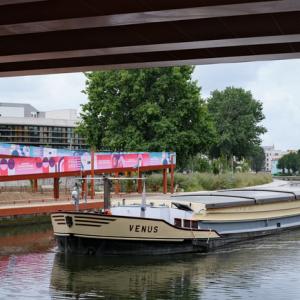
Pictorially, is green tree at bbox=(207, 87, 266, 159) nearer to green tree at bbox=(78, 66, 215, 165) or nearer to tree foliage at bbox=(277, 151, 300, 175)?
green tree at bbox=(78, 66, 215, 165)

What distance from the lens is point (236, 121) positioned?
4122 inches

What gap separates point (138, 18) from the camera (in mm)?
12852

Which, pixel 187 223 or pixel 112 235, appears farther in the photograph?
pixel 187 223

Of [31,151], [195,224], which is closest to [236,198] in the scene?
[195,224]

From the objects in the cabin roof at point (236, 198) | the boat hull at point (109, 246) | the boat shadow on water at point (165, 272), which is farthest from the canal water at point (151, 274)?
the cabin roof at point (236, 198)

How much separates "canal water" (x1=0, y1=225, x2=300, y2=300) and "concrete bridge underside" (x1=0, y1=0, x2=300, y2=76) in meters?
6.51

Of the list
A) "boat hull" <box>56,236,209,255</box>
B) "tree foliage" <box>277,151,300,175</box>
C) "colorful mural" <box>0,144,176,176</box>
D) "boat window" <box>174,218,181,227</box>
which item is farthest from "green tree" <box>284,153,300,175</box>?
"boat hull" <box>56,236,209,255</box>

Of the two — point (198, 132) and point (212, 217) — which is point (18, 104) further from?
point (212, 217)

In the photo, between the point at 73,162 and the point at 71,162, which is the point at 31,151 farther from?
the point at 71,162

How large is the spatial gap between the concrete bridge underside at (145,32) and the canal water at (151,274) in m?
6.51

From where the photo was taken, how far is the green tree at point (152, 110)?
60219mm

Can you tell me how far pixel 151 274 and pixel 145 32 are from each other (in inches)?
391

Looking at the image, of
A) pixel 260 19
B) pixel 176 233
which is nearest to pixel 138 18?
pixel 260 19

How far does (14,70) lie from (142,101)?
141ft
